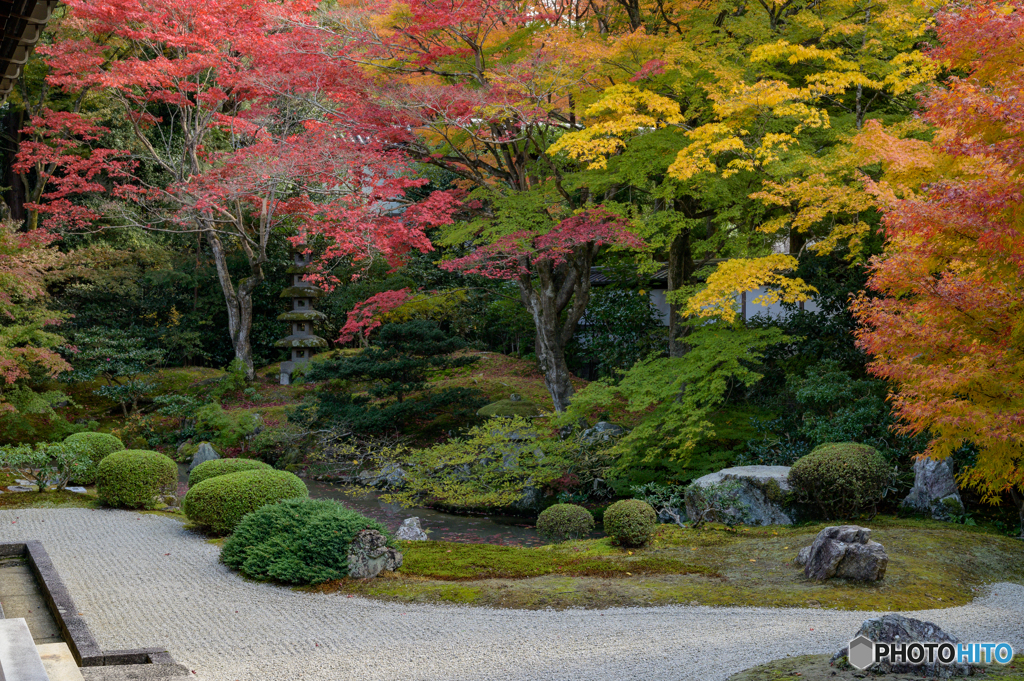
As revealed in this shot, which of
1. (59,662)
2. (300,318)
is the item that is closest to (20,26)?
(59,662)

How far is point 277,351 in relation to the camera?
70.5 ft

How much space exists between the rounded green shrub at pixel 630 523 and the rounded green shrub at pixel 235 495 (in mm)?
3607

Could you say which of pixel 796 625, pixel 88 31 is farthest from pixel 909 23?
pixel 88 31

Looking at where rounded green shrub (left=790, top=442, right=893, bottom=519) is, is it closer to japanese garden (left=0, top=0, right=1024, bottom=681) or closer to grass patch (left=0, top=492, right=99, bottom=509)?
japanese garden (left=0, top=0, right=1024, bottom=681)

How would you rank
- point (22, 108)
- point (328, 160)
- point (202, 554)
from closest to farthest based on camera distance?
point (202, 554)
point (328, 160)
point (22, 108)

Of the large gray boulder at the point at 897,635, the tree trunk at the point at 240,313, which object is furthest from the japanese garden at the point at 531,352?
the tree trunk at the point at 240,313

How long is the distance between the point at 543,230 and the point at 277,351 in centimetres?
1174

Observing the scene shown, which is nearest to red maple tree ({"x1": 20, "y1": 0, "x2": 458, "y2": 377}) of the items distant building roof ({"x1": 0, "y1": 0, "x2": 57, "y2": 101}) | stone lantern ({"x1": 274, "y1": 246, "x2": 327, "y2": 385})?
stone lantern ({"x1": 274, "y1": 246, "x2": 327, "y2": 385})

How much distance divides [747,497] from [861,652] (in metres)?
5.87

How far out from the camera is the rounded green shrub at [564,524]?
10.4m

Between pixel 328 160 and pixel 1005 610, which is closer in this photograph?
pixel 1005 610

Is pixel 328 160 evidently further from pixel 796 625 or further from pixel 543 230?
pixel 796 625

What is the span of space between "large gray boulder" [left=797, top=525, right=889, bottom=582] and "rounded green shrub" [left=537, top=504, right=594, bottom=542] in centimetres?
341

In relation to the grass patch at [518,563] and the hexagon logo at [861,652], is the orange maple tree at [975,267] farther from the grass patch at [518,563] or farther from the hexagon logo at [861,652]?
the grass patch at [518,563]
